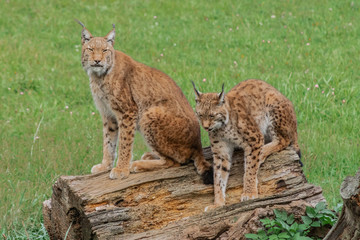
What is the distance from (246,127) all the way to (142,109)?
1.10m

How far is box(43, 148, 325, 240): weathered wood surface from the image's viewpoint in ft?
17.4

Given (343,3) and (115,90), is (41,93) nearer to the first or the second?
(115,90)

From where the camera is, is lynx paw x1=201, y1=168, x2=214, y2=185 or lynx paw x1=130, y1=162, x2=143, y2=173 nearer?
lynx paw x1=201, y1=168, x2=214, y2=185

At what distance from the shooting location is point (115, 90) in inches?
241

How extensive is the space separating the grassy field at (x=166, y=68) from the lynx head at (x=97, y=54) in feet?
5.12

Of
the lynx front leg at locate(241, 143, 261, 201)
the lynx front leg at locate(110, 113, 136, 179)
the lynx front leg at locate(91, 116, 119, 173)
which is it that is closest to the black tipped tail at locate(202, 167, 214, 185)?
the lynx front leg at locate(241, 143, 261, 201)

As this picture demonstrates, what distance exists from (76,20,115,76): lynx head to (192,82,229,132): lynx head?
107 cm

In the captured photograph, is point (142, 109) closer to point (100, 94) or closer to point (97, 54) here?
point (100, 94)

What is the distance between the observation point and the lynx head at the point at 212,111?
5559 mm

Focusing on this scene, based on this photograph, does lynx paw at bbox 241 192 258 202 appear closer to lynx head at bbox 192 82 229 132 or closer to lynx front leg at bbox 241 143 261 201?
lynx front leg at bbox 241 143 261 201

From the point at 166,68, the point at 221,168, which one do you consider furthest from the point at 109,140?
the point at 166,68

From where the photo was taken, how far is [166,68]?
1107 centimetres

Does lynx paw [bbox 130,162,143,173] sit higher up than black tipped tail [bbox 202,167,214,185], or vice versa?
lynx paw [bbox 130,162,143,173]

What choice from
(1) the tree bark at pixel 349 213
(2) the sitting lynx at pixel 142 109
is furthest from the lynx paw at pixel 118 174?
(1) the tree bark at pixel 349 213
